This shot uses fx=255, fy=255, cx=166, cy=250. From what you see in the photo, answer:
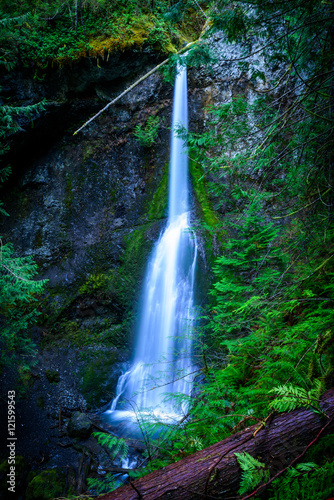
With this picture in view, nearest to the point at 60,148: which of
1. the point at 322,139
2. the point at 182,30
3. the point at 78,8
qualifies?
the point at 78,8

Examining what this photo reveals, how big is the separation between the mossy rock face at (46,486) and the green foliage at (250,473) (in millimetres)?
4656

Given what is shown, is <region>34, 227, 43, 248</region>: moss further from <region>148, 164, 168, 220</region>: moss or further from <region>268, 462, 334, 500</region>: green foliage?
<region>268, 462, 334, 500</region>: green foliage

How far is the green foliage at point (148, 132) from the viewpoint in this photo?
9984mm

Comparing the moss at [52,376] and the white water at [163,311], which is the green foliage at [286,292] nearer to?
the white water at [163,311]

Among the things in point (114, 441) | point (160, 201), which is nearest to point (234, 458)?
point (114, 441)

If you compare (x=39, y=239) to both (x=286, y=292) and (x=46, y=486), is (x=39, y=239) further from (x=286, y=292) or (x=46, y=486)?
(x=286, y=292)

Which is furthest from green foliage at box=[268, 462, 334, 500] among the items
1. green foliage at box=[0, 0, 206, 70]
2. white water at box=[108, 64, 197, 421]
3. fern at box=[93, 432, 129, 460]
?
green foliage at box=[0, 0, 206, 70]

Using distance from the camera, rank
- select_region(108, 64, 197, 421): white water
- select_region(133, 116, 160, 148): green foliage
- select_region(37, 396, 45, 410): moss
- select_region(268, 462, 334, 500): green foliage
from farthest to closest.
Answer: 1. select_region(133, 116, 160, 148): green foliage
2. select_region(108, 64, 197, 421): white water
3. select_region(37, 396, 45, 410): moss
4. select_region(268, 462, 334, 500): green foliage

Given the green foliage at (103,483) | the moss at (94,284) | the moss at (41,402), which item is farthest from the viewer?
the moss at (94,284)

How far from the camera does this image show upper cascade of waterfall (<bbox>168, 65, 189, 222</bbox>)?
31.8 ft

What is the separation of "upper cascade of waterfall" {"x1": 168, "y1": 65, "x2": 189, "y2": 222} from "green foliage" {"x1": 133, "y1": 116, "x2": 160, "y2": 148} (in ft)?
2.38

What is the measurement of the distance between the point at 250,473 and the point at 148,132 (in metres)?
10.5

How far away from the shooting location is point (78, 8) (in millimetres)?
8695

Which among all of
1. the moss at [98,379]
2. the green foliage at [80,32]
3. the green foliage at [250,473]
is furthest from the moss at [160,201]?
the green foliage at [250,473]
